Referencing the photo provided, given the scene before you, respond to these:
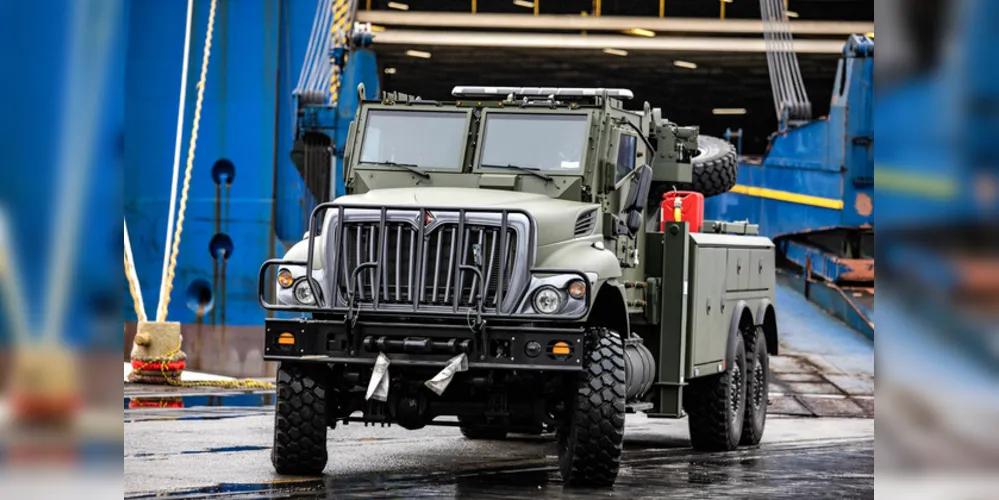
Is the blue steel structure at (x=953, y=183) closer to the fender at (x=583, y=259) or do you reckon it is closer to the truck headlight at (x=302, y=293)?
the fender at (x=583, y=259)

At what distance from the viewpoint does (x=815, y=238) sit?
23.3 m

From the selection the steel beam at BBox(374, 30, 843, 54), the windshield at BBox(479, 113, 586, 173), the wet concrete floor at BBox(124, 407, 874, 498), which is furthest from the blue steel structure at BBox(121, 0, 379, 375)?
the windshield at BBox(479, 113, 586, 173)

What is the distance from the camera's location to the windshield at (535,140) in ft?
33.8

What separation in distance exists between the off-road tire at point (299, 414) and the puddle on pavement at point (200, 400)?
563cm

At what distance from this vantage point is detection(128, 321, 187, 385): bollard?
16.7 metres

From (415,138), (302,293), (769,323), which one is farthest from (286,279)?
(769,323)

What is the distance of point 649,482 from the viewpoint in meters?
9.67

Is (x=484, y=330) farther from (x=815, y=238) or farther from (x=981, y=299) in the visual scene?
(x=815, y=238)

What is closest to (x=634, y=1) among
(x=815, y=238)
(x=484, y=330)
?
(x=815, y=238)

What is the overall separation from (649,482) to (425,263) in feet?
7.09

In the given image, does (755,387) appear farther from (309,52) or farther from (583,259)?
(309,52)

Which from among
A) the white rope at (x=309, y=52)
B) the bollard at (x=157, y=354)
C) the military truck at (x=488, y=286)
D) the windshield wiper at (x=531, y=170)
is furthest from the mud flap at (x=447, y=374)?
the white rope at (x=309, y=52)

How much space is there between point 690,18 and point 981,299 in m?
25.2

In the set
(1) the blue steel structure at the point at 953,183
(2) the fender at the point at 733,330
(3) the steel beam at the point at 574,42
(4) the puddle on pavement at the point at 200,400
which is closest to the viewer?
(1) the blue steel structure at the point at 953,183
